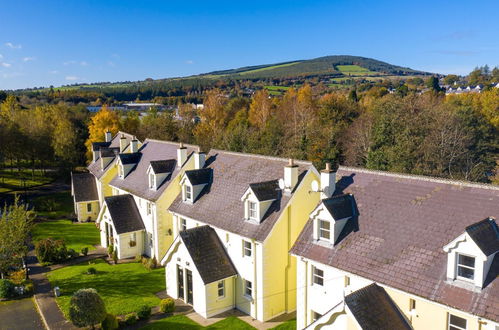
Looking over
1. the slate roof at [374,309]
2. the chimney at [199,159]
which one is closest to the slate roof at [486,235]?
the slate roof at [374,309]

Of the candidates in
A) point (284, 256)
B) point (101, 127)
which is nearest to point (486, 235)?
point (284, 256)

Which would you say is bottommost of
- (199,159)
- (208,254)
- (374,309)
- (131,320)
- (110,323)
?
(131,320)

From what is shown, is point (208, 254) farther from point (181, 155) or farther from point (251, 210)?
point (181, 155)

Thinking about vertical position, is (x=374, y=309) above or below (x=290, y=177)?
below

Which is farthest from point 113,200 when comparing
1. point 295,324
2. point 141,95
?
point 141,95

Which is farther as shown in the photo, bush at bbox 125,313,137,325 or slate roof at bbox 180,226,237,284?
slate roof at bbox 180,226,237,284

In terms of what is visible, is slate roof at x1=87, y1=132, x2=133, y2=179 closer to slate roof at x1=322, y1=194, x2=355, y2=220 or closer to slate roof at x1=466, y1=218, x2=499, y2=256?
slate roof at x1=322, y1=194, x2=355, y2=220

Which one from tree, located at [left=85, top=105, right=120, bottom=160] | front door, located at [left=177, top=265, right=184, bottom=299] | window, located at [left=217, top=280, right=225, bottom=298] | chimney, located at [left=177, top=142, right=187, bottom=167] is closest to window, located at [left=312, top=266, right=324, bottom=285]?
window, located at [left=217, top=280, right=225, bottom=298]
